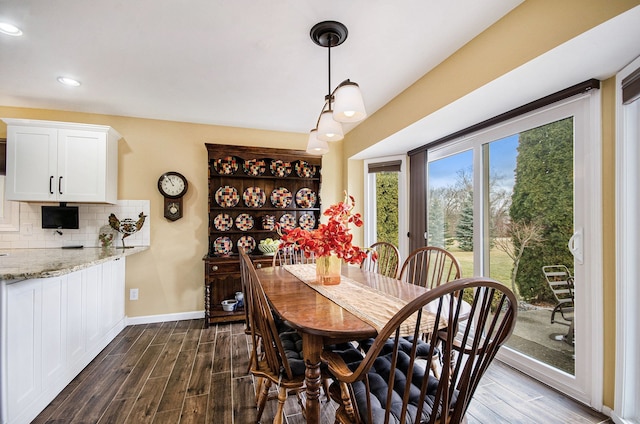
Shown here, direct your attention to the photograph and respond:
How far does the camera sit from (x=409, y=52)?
213cm

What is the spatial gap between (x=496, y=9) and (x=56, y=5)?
248 centimetres

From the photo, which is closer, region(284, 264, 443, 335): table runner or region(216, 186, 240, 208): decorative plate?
region(284, 264, 443, 335): table runner

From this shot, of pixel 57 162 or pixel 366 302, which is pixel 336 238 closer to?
pixel 366 302

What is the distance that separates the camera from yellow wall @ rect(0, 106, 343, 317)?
→ 11.1 feet

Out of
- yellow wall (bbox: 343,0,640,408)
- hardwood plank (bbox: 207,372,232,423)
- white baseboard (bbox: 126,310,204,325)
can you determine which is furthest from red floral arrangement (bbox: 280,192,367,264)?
white baseboard (bbox: 126,310,204,325)

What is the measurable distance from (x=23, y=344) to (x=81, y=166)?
1.93 m

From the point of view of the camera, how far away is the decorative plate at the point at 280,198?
378 cm

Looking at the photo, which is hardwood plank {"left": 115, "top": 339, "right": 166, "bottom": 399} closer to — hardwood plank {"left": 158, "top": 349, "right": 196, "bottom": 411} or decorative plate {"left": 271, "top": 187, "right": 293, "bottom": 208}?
hardwood plank {"left": 158, "top": 349, "right": 196, "bottom": 411}

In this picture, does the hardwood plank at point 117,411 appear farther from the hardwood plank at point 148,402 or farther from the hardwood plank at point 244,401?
the hardwood plank at point 244,401

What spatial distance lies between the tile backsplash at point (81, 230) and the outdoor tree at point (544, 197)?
374cm

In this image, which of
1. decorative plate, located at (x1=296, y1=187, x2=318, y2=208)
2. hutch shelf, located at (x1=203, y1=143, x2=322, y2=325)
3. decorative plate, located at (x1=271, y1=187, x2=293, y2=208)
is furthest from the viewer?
decorative plate, located at (x1=296, y1=187, x2=318, y2=208)

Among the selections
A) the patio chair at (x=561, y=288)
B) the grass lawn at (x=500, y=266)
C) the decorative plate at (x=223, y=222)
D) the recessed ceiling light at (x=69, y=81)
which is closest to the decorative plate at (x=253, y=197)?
the decorative plate at (x=223, y=222)

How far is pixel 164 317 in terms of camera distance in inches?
136

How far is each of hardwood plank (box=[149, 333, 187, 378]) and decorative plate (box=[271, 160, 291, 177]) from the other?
6.84 feet
